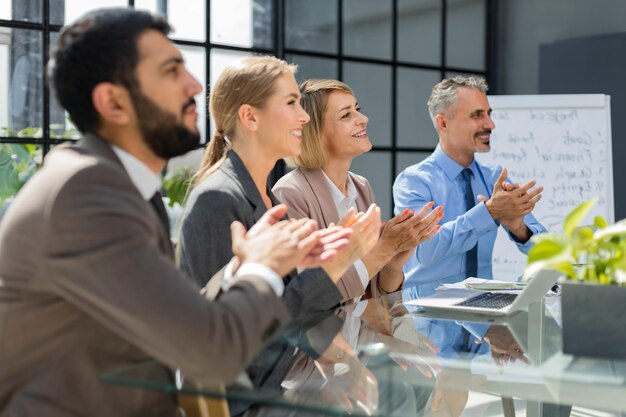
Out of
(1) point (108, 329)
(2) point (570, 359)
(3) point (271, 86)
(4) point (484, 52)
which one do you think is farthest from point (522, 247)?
(4) point (484, 52)

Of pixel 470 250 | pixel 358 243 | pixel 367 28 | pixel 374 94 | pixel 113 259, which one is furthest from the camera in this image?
pixel 374 94

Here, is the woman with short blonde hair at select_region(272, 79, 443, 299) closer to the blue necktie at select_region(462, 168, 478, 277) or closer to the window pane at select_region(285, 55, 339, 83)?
the blue necktie at select_region(462, 168, 478, 277)

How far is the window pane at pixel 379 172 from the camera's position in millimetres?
5211

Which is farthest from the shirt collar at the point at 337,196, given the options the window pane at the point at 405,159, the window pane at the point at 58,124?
the window pane at the point at 405,159

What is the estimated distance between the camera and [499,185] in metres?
2.89

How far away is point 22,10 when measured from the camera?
3.61 metres

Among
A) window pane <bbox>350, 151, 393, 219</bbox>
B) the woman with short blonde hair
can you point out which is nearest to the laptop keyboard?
the woman with short blonde hair

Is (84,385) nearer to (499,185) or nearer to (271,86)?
(271,86)

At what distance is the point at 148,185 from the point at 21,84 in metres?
2.58

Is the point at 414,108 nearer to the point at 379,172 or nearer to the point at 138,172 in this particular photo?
the point at 379,172

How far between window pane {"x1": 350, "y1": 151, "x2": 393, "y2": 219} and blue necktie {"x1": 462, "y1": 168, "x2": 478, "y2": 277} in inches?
67.7

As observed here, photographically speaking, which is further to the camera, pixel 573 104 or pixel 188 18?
pixel 573 104

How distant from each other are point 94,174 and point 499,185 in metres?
2.03

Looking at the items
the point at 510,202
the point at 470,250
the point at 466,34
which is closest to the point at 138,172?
the point at 510,202
